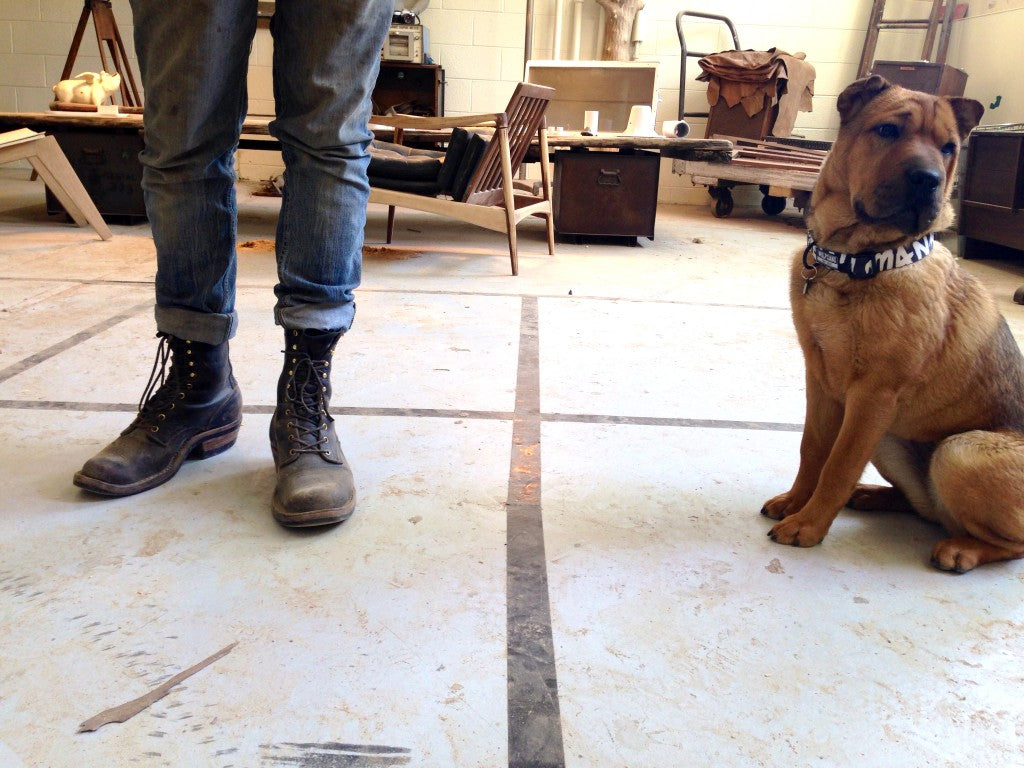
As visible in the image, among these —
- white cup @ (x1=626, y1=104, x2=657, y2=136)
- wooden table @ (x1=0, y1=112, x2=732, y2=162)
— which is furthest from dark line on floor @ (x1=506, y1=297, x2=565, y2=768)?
white cup @ (x1=626, y1=104, x2=657, y2=136)

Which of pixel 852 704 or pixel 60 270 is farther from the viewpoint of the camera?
pixel 60 270

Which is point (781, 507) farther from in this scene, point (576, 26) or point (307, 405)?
point (576, 26)

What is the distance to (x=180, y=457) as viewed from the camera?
1.36 metres

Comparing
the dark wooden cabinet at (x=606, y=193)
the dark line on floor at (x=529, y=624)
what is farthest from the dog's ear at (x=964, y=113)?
the dark wooden cabinet at (x=606, y=193)

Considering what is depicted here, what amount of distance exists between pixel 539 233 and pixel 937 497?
375 centimetres

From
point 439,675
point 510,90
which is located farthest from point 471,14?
point 439,675

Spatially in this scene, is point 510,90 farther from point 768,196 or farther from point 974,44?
point 974,44

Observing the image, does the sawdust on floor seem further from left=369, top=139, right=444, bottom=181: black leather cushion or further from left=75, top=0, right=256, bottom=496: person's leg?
left=75, top=0, right=256, bottom=496: person's leg

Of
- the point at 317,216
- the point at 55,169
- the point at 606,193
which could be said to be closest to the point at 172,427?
the point at 317,216

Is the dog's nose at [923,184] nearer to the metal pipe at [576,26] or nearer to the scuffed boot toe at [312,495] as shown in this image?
the scuffed boot toe at [312,495]

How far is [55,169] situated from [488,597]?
3508mm

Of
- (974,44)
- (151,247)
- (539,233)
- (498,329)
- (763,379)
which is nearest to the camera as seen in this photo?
(763,379)

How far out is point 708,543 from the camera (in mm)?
1231

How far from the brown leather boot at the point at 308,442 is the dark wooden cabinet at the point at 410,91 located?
5.62 metres
